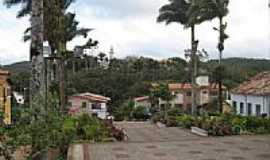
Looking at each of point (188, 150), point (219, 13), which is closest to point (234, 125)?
point (188, 150)

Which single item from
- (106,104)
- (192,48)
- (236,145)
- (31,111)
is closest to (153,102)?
(106,104)

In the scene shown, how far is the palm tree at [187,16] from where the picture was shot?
132ft

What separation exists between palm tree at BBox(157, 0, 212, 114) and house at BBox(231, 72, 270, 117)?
128 inches

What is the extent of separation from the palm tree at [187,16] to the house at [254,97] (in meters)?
3.26

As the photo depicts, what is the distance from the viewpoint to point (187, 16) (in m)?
42.9

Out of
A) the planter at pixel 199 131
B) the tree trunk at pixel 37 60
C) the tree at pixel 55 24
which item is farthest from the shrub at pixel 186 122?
the tree trunk at pixel 37 60

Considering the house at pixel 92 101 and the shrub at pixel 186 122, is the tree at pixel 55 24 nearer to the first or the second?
the shrub at pixel 186 122

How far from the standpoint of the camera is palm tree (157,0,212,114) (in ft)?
132

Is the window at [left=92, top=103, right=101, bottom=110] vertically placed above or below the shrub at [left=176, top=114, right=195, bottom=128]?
above

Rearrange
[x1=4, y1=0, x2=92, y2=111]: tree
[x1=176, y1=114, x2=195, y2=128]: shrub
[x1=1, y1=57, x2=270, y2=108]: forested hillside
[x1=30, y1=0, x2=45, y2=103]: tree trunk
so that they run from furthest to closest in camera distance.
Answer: [x1=1, y1=57, x2=270, y2=108]: forested hillside < [x1=176, y1=114, x2=195, y2=128]: shrub < [x1=4, y1=0, x2=92, y2=111]: tree < [x1=30, y1=0, x2=45, y2=103]: tree trunk

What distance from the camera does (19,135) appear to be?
11680mm

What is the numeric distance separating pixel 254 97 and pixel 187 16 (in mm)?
9418

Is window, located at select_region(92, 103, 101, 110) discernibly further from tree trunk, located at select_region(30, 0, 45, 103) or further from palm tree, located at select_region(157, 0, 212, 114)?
tree trunk, located at select_region(30, 0, 45, 103)

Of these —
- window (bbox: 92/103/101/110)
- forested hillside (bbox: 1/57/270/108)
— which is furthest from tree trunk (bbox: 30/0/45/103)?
window (bbox: 92/103/101/110)
